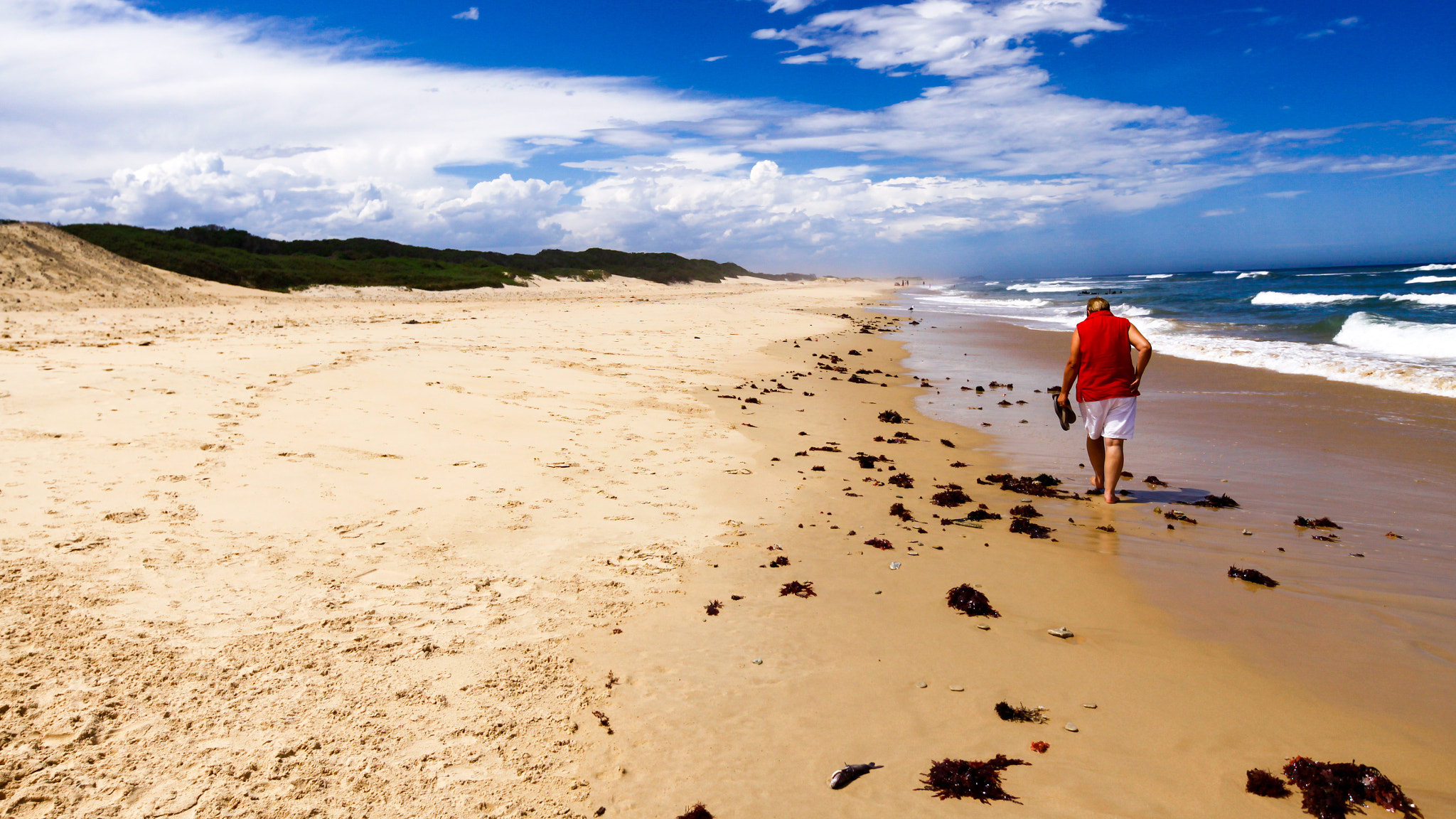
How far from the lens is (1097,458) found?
21.3 feet

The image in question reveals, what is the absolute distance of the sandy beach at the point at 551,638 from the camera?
258cm

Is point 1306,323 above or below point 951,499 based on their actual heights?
above

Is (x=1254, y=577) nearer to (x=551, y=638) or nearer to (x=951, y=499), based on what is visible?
(x=951, y=499)

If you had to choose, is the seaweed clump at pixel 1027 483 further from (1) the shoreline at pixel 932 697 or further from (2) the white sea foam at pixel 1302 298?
Result: (2) the white sea foam at pixel 1302 298

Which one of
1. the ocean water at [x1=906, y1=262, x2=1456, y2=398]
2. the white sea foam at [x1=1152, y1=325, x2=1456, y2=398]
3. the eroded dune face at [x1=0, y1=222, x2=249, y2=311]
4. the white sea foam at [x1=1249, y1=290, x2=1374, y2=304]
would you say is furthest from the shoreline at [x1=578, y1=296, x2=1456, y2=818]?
the white sea foam at [x1=1249, y1=290, x2=1374, y2=304]

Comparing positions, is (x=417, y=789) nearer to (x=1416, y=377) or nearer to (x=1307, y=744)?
(x=1307, y=744)

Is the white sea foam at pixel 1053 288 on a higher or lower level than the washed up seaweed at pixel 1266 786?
higher

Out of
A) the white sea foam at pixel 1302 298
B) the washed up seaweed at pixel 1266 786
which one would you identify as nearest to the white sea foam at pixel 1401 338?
the white sea foam at pixel 1302 298

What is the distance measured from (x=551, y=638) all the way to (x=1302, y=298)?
4201cm

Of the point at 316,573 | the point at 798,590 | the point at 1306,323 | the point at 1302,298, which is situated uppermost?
the point at 1302,298

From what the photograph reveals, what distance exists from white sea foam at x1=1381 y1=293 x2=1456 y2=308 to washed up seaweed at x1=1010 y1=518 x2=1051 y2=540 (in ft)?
105

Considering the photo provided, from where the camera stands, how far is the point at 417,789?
8.14ft

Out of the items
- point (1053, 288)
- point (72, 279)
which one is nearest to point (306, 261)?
point (72, 279)

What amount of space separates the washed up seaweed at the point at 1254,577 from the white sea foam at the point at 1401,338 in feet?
48.4
